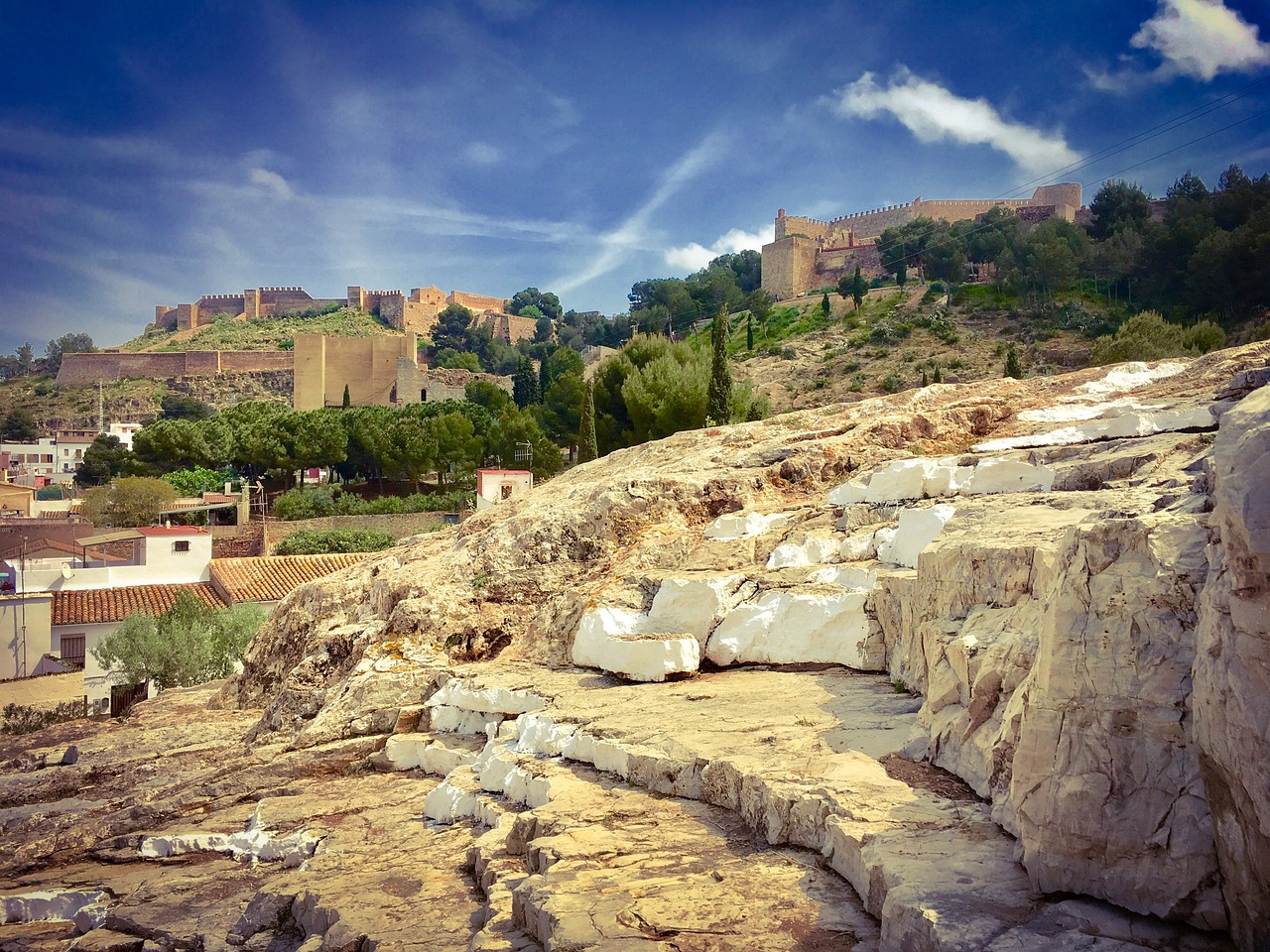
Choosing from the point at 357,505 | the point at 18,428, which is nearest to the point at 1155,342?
the point at 357,505

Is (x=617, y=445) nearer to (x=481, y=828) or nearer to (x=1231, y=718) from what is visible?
(x=481, y=828)

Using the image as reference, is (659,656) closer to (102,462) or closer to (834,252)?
(102,462)

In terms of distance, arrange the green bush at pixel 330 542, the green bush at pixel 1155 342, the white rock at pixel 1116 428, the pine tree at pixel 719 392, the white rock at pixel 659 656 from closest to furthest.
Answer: the white rock at pixel 659 656, the white rock at pixel 1116 428, the pine tree at pixel 719 392, the green bush at pixel 1155 342, the green bush at pixel 330 542

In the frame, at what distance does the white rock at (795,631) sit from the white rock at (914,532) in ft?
2.12

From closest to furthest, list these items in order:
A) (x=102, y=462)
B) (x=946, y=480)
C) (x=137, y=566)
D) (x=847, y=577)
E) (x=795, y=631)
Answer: (x=795, y=631)
(x=847, y=577)
(x=946, y=480)
(x=137, y=566)
(x=102, y=462)

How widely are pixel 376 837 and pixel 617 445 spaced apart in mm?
22683

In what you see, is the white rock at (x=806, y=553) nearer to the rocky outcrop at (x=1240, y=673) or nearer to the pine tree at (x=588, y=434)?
the rocky outcrop at (x=1240, y=673)

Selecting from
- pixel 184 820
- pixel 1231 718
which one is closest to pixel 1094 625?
pixel 1231 718

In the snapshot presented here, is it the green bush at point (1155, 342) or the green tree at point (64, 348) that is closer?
the green bush at point (1155, 342)

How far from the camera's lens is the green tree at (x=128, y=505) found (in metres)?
39.7

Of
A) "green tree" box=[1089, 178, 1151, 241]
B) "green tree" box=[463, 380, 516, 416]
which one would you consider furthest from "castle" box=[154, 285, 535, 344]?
"green tree" box=[1089, 178, 1151, 241]

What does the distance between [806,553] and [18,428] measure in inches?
3043

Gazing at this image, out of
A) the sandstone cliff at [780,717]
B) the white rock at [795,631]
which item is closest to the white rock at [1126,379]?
the sandstone cliff at [780,717]

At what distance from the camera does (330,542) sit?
1318 inches
